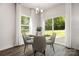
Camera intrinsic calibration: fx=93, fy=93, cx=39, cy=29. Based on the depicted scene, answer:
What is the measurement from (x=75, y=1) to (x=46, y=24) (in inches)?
31.5

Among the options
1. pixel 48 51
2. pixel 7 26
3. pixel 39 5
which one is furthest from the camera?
pixel 7 26

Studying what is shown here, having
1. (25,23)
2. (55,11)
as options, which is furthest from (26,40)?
(55,11)

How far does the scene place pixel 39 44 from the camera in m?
2.23

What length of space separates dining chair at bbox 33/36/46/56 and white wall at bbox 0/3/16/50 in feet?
1.71

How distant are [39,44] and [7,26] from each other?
100 cm

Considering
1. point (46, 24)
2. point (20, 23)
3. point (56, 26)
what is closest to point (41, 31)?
point (46, 24)

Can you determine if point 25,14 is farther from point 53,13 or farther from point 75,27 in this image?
point 75,27

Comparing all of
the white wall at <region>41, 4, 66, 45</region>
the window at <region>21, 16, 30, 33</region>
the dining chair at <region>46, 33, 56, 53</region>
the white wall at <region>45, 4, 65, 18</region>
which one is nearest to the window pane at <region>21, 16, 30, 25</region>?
the window at <region>21, 16, 30, 33</region>

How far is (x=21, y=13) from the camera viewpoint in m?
2.20

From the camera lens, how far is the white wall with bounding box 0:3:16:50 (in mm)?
2219

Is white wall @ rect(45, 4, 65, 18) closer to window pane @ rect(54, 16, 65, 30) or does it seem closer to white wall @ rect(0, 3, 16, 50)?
window pane @ rect(54, 16, 65, 30)

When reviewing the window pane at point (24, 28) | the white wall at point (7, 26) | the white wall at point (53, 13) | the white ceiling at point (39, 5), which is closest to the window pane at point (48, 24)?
the white wall at point (53, 13)

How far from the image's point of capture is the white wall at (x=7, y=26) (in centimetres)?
222

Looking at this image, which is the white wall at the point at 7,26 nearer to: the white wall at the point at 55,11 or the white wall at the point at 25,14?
the white wall at the point at 25,14
